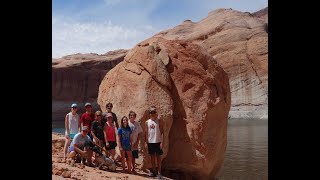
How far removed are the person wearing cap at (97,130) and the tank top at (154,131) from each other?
92cm

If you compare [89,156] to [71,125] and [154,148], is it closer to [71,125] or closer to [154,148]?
[71,125]

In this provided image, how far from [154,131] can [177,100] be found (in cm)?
178

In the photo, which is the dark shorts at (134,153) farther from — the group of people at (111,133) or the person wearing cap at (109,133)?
the person wearing cap at (109,133)

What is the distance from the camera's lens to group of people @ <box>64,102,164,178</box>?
7715 millimetres

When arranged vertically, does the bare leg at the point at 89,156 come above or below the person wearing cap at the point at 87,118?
below

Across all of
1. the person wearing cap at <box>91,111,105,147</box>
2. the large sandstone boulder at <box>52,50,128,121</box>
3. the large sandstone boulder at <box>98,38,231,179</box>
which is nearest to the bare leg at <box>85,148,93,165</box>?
the person wearing cap at <box>91,111,105,147</box>

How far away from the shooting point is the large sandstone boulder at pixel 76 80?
48.1m

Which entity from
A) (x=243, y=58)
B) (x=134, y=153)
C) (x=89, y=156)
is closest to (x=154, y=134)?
(x=134, y=153)

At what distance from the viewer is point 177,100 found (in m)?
9.42

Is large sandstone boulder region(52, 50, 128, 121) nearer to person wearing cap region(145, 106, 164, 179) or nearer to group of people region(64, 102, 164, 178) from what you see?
group of people region(64, 102, 164, 178)

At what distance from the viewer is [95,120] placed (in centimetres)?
780

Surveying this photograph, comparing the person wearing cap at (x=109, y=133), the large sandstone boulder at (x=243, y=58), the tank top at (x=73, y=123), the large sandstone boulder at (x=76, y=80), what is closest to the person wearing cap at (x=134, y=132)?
the person wearing cap at (x=109, y=133)
